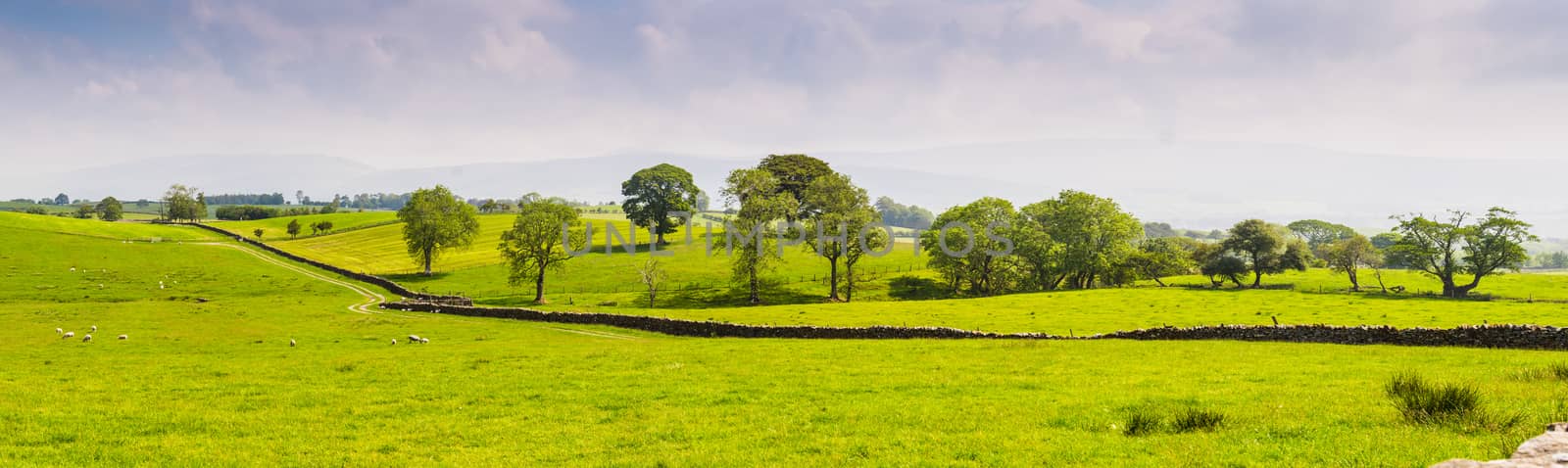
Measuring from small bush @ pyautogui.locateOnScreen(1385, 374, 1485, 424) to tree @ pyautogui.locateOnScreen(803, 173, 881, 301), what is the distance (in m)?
61.3

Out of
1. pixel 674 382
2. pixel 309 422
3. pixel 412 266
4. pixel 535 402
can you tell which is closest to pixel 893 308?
pixel 674 382

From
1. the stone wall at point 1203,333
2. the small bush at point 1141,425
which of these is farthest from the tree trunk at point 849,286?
the small bush at point 1141,425

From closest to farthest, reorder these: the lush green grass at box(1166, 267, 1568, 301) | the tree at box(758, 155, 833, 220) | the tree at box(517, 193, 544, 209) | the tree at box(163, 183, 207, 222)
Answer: the lush green grass at box(1166, 267, 1568, 301) < the tree at box(517, 193, 544, 209) < the tree at box(758, 155, 833, 220) < the tree at box(163, 183, 207, 222)

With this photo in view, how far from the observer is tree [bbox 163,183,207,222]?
6718 inches

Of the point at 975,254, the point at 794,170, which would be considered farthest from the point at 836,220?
the point at 794,170

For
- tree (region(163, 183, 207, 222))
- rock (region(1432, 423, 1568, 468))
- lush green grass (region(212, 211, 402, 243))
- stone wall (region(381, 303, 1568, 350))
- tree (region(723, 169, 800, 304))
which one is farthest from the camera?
tree (region(163, 183, 207, 222))

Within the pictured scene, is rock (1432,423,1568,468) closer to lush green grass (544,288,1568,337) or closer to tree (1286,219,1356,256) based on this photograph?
lush green grass (544,288,1568,337)

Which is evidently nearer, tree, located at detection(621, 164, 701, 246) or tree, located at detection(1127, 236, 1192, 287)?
tree, located at detection(1127, 236, 1192, 287)

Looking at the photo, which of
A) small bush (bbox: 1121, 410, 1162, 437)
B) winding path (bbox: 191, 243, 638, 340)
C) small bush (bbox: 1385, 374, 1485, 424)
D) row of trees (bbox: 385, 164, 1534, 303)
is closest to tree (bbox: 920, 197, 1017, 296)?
row of trees (bbox: 385, 164, 1534, 303)

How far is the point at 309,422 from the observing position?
619 inches

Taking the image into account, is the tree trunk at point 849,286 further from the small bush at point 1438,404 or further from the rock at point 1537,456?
the rock at point 1537,456

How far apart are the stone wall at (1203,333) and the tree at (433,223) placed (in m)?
51.3

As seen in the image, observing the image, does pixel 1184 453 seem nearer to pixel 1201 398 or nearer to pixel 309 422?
pixel 1201 398

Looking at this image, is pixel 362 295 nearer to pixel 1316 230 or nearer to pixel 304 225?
pixel 304 225
